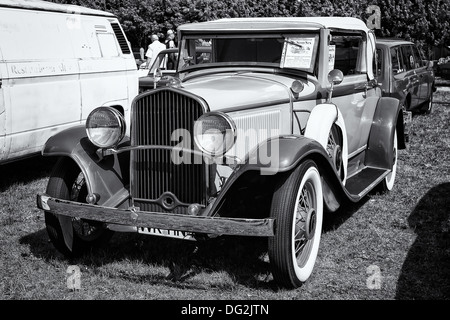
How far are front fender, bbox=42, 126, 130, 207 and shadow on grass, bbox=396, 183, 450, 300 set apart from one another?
2.08 m

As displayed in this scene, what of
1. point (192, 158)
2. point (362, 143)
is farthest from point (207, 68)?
point (362, 143)

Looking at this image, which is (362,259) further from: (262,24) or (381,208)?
(262,24)

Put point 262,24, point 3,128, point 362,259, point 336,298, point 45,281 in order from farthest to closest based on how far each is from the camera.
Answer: point 3,128 → point 262,24 → point 362,259 → point 45,281 → point 336,298

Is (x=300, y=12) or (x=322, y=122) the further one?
(x=300, y=12)

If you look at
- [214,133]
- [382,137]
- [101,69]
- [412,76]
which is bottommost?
[412,76]

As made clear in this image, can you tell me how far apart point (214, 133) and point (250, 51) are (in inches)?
60.5

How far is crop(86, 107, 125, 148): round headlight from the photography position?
3.87m

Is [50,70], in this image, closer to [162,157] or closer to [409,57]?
[162,157]

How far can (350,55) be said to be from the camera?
17.9 feet

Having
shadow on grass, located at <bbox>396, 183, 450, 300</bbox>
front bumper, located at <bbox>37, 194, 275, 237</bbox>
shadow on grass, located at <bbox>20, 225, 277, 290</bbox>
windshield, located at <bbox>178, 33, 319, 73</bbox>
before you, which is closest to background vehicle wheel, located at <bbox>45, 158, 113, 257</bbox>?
shadow on grass, located at <bbox>20, 225, 277, 290</bbox>

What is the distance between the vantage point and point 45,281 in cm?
388

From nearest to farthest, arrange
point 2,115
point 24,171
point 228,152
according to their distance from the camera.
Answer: point 228,152 → point 2,115 → point 24,171

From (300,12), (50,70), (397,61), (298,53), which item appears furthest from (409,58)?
(300,12)

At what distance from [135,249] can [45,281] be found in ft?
2.60
